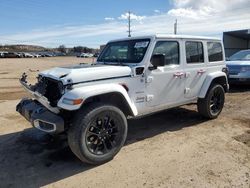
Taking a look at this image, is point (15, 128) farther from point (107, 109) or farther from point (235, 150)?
point (235, 150)

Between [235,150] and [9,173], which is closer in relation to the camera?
[9,173]

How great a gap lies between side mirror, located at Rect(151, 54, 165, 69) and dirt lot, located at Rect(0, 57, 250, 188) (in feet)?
4.75

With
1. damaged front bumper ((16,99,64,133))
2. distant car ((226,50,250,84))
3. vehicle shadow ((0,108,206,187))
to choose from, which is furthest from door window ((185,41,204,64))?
distant car ((226,50,250,84))

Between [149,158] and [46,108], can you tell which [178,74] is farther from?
[46,108]

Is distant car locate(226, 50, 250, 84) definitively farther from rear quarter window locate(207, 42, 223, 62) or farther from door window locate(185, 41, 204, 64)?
door window locate(185, 41, 204, 64)

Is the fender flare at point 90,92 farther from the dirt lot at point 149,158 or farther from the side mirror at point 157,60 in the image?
the dirt lot at point 149,158

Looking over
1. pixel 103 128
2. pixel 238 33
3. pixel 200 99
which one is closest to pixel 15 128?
pixel 103 128

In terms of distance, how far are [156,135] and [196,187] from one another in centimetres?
217

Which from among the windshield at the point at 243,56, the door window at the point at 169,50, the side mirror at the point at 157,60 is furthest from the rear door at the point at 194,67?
the windshield at the point at 243,56

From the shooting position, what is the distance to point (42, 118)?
14.9 ft

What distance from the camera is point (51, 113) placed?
4.68m

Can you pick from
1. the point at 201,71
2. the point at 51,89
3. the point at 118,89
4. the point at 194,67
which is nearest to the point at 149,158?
the point at 118,89

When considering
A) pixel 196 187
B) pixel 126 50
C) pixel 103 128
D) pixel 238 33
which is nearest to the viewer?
pixel 196 187

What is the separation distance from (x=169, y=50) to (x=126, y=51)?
869mm
